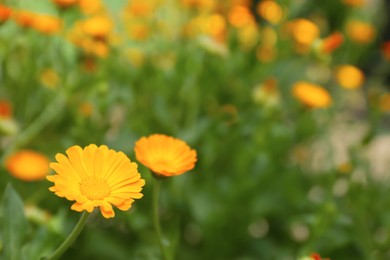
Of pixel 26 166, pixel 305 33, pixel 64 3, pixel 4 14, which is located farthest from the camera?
pixel 305 33

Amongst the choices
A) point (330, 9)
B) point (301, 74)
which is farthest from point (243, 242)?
point (330, 9)

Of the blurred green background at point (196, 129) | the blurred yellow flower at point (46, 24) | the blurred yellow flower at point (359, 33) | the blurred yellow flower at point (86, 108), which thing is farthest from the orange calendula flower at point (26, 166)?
the blurred yellow flower at point (359, 33)

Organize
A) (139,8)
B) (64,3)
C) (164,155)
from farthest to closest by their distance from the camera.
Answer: (139,8), (64,3), (164,155)

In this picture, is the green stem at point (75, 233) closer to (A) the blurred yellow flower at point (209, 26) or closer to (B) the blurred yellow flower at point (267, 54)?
(A) the blurred yellow flower at point (209, 26)

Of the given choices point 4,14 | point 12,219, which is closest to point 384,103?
point 4,14

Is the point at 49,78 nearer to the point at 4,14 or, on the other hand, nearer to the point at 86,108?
the point at 86,108

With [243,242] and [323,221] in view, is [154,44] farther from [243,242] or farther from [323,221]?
[323,221]

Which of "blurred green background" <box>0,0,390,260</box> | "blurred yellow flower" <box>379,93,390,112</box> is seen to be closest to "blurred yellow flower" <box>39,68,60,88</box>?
"blurred green background" <box>0,0,390,260</box>
